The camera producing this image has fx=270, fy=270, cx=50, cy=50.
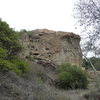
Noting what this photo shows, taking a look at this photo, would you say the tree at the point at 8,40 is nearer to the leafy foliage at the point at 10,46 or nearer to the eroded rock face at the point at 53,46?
the leafy foliage at the point at 10,46

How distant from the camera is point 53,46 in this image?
28.7m

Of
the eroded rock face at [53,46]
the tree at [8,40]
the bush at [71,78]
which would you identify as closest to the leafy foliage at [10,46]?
the tree at [8,40]

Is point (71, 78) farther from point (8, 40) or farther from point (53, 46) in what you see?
point (8, 40)

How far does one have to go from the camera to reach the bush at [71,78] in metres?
22.8

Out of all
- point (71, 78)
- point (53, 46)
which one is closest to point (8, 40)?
point (71, 78)

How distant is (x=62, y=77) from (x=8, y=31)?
8.61 metres

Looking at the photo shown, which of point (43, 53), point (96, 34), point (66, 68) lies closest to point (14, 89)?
point (96, 34)

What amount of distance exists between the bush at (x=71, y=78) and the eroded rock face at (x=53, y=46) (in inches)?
141

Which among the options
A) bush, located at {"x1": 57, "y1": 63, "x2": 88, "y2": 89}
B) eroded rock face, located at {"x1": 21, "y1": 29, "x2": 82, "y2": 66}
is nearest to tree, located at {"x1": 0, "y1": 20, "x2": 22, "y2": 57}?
bush, located at {"x1": 57, "y1": 63, "x2": 88, "y2": 89}

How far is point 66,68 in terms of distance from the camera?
24.4 metres

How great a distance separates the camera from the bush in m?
22.8

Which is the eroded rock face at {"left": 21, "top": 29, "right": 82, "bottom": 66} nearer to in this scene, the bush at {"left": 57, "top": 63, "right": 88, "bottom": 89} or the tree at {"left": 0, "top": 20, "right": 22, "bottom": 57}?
the bush at {"left": 57, "top": 63, "right": 88, "bottom": 89}

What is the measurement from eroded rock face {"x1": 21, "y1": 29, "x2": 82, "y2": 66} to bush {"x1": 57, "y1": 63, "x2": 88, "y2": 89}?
3.58 metres

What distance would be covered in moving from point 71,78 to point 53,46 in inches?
256
